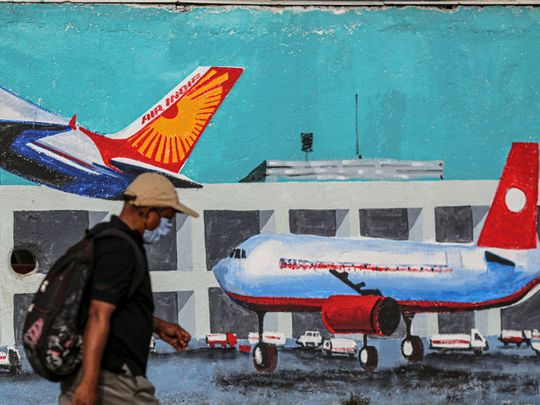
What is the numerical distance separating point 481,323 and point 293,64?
2201mm

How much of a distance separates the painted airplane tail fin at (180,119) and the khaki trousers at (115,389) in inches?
111

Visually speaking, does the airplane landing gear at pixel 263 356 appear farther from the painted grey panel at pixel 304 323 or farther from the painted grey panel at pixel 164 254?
the painted grey panel at pixel 164 254

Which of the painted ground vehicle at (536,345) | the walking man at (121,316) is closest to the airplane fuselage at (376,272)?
the painted ground vehicle at (536,345)

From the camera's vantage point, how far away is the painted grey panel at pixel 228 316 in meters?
7.09

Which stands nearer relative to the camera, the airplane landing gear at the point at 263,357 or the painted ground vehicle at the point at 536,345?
the airplane landing gear at the point at 263,357

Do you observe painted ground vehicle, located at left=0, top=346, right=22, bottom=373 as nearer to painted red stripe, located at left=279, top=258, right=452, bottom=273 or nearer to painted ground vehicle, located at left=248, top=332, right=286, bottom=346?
painted ground vehicle, located at left=248, top=332, right=286, bottom=346

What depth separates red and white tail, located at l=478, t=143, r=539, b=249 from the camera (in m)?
7.31

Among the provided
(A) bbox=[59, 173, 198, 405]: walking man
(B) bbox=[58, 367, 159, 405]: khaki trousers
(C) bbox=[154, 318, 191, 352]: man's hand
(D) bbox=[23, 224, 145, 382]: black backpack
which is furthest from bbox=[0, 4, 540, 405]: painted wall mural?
(D) bbox=[23, 224, 145, 382]: black backpack

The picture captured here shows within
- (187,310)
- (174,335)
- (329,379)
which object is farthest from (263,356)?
(174,335)

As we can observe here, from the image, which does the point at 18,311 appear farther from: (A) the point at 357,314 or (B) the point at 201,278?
(A) the point at 357,314

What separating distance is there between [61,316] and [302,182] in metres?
3.19

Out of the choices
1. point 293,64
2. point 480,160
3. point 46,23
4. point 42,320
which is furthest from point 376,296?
point 42,320

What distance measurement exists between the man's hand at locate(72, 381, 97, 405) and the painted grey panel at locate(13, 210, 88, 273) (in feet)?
9.36

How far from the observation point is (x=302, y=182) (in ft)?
23.4
